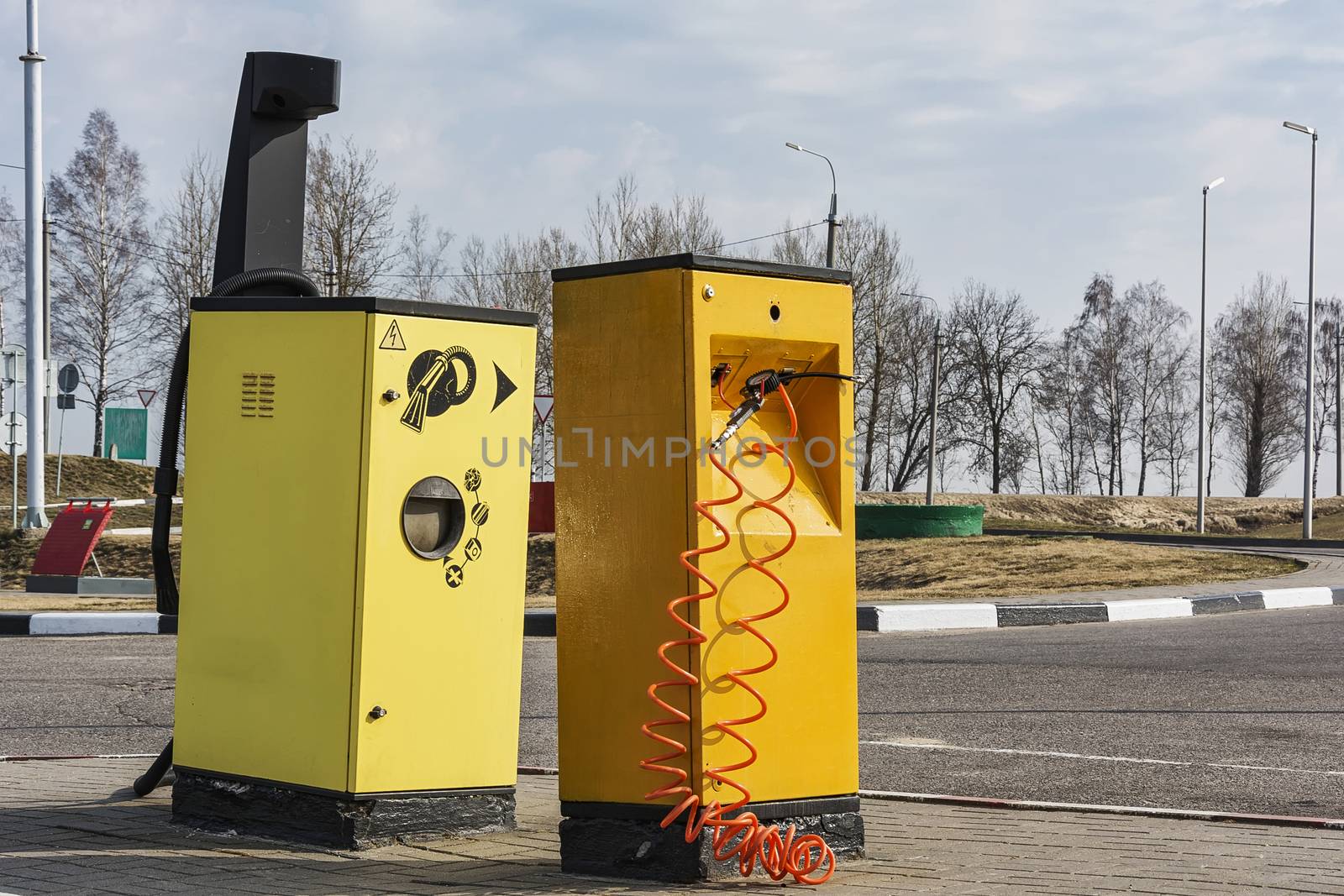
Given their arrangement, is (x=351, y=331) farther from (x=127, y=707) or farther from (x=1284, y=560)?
(x=1284, y=560)

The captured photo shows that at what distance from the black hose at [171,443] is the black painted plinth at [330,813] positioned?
0.47m

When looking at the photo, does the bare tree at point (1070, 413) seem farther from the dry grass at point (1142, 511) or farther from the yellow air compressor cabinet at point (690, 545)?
the yellow air compressor cabinet at point (690, 545)

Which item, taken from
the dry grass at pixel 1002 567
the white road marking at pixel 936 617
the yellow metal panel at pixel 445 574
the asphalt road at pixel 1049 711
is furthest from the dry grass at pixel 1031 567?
the yellow metal panel at pixel 445 574

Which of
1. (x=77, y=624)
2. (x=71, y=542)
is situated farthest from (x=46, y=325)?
(x=77, y=624)

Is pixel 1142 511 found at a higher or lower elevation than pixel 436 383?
higher

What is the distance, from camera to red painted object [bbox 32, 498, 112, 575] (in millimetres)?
19672

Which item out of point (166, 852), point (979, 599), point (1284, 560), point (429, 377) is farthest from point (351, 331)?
point (1284, 560)

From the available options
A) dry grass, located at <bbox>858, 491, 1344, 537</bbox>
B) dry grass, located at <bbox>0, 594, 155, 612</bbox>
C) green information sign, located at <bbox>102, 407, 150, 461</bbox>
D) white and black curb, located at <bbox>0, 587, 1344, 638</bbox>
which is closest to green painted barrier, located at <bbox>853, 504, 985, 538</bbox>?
white and black curb, located at <bbox>0, 587, 1344, 638</bbox>

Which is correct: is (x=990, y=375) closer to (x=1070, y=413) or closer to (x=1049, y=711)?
(x=1070, y=413)

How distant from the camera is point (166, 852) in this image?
474cm

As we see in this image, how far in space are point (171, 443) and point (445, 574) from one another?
137 centimetres

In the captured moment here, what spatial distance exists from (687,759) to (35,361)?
22618 millimetres

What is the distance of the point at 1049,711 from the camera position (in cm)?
840

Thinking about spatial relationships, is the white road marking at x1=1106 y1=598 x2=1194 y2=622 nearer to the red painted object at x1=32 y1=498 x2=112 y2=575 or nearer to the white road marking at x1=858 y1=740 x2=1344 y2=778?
the white road marking at x1=858 y1=740 x2=1344 y2=778
